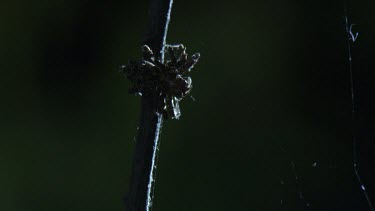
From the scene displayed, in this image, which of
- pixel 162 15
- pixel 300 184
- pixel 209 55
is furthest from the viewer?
pixel 300 184

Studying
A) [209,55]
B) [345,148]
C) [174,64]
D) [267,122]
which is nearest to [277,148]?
[267,122]

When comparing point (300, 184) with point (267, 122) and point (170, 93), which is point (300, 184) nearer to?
point (267, 122)

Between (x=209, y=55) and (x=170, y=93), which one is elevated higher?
(x=209, y=55)

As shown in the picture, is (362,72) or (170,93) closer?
(170,93)

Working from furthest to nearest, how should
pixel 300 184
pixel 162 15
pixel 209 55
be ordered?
pixel 300 184 < pixel 209 55 < pixel 162 15
